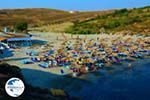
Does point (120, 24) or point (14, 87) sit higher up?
point (14, 87)

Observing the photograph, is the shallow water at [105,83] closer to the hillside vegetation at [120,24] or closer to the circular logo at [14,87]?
the circular logo at [14,87]

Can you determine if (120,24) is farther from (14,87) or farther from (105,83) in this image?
(14,87)

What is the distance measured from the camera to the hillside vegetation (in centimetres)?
A: 10462

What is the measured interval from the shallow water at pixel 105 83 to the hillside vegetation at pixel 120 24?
162ft

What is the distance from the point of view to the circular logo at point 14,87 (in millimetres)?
13156

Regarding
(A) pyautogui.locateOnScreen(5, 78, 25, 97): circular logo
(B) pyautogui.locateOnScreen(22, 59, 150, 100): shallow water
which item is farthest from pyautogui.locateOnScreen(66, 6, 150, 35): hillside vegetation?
(A) pyautogui.locateOnScreen(5, 78, 25, 97): circular logo

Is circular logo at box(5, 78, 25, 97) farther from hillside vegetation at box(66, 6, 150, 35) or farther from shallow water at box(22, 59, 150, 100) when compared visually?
hillside vegetation at box(66, 6, 150, 35)

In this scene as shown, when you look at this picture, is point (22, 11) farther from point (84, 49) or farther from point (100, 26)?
point (84, 49)

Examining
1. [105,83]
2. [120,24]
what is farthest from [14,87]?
[120,24]

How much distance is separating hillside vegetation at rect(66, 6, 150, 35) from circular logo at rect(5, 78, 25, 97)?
8575 cm

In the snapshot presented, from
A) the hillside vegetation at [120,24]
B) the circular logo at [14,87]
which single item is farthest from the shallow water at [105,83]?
the hillside vegetation at [120,24]

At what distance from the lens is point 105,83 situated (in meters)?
42.6

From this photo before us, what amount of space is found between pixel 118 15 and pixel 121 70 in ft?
256

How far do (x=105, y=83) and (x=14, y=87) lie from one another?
29893 millimetres
